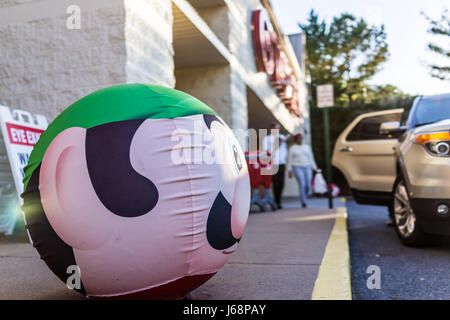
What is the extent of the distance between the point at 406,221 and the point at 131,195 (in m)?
3.66

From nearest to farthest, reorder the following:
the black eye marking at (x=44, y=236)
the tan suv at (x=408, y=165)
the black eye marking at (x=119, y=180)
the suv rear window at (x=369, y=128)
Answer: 1. the black eye marking at (x=119, y=180)
2. the black eye marking at (x=44, y=236)
3. the tan suv at (x=408, y=165)
4. the suv rear window at (x=369, y=128)

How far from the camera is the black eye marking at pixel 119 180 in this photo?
6.37 feet

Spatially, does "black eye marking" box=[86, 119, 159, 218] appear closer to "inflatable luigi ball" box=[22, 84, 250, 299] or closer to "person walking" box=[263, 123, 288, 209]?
"inflatable luigi ball" box=[22, 84, 250, 299]

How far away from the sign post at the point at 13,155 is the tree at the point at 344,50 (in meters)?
33.0

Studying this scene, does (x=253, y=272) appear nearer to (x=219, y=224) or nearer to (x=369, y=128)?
(x=219, y=224)

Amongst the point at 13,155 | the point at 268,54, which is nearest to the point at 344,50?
the point at 268,54

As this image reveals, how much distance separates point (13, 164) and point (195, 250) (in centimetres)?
290

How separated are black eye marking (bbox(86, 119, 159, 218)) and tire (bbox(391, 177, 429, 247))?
3.18 meters

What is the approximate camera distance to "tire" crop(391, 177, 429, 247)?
436 cm

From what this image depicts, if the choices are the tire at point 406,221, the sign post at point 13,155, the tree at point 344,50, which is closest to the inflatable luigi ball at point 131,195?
the sign post at point 13,155

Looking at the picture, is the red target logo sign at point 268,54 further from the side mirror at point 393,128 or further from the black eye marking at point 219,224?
the black eye marking at point 219,224

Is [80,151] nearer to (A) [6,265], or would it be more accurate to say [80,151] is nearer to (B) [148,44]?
(A) [6,265]

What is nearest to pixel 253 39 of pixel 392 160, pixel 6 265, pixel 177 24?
pixel 177 24

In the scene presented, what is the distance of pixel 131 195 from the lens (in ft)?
6.38
